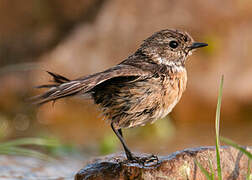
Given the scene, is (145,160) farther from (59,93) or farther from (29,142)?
(29,142)

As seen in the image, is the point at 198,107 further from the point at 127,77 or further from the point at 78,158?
the point at 127,77

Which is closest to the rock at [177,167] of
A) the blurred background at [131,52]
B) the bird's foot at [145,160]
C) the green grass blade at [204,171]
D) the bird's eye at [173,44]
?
the bird's foot at [145,160]

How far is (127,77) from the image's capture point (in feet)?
14.9

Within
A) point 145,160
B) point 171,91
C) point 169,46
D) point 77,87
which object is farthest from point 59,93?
point 169,46

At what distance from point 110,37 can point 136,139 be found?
6.53 ft

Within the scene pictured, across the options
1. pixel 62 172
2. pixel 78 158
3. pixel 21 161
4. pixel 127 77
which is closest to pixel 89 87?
pixel 127 77

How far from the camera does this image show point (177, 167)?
410 centimetres

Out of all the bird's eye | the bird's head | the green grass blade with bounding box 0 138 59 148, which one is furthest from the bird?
the green grass blade with bounding box 0 138 59 148

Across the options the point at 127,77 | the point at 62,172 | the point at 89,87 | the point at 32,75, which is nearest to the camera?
the point at 89,87

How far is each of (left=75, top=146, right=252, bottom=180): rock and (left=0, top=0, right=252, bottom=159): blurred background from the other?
3759 mm

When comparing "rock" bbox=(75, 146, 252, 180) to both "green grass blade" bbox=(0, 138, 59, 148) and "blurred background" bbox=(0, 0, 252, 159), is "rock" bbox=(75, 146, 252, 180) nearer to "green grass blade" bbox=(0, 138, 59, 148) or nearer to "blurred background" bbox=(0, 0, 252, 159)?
"green grass blade" bbox=(0, 138, 59, 148)

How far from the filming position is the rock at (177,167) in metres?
4.08

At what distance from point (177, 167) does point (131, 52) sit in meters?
4.59

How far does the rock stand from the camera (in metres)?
4.08
